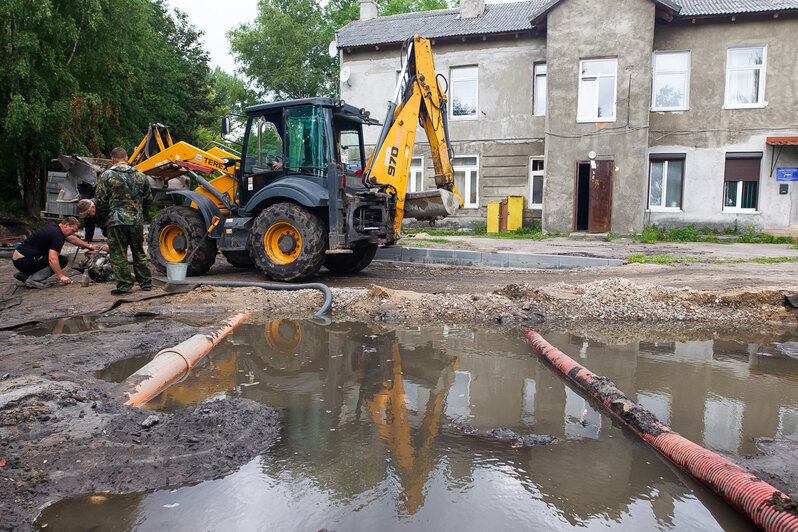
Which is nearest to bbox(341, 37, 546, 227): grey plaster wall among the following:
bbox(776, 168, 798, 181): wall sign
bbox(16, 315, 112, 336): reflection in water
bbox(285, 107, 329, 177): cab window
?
bbox(776, 168, 798, 181): wall sign

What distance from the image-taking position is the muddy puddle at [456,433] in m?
2.67

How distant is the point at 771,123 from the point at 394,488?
19356mm

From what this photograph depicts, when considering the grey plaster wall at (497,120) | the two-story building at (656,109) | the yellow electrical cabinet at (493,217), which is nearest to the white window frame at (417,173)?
the grey plaster wall at (497,120)

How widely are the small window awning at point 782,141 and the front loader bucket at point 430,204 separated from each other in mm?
12619

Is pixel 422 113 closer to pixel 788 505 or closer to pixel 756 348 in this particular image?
pixel 756 348

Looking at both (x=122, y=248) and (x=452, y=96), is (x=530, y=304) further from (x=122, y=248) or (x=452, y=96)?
(x=452, y=96)

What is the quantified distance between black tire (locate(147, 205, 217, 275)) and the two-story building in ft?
40.0

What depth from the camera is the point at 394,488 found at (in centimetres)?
290

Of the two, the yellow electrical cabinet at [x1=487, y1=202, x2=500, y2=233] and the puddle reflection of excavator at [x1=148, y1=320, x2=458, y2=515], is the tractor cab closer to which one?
the puddle reflection of excavator at [x1=148, y1=320, x2=458, y2=515]

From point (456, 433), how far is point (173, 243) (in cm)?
790

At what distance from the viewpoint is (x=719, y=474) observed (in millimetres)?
2842

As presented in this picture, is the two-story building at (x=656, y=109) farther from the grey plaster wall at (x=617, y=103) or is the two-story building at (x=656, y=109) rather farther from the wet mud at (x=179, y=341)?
the wet mud at (x=179, y=341)

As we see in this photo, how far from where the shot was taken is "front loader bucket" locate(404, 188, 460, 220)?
389 inches

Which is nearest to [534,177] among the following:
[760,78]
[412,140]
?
[760,78]
